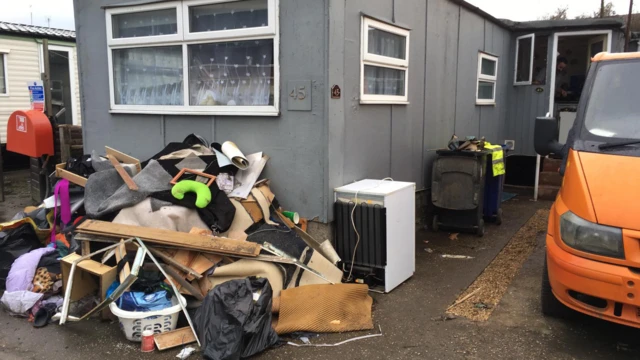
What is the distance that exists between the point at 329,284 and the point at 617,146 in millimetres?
2669

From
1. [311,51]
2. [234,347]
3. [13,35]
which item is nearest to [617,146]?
[311,51]

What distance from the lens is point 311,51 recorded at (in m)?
5.26

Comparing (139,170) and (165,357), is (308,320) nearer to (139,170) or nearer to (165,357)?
(165,357)

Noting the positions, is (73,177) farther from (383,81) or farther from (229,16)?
(383,81)

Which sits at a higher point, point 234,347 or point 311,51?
point 311,51

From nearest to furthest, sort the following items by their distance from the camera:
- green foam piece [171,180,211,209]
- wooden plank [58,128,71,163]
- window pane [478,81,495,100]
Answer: green foam piece [171,180,211,209] < wooden plank [58,128,71,163] < window pane [478,81,495,100]

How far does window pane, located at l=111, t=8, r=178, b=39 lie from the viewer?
6.27 m

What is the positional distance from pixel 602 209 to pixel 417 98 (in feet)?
13.1

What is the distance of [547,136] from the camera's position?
183 inches

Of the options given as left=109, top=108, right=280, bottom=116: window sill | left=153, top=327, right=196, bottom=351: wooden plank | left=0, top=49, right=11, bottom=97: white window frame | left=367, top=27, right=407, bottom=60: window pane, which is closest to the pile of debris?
left=153, top=327, right=196, bottom=351: wooden plank

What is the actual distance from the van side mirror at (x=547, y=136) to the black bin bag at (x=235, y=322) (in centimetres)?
284

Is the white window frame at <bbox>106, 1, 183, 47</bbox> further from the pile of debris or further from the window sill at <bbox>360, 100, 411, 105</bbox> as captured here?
the window sill at <bbox>360, 100, 411, 105</bbox>

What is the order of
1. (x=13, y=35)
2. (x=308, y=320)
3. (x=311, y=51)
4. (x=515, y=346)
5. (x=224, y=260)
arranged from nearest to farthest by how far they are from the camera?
(x=515, y=346)
(x=308, y=320)
(x=224, y=260)
(x=311, y=51)
(x=13, y=35)

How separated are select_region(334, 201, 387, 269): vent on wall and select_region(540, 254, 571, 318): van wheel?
1489 millimetres
